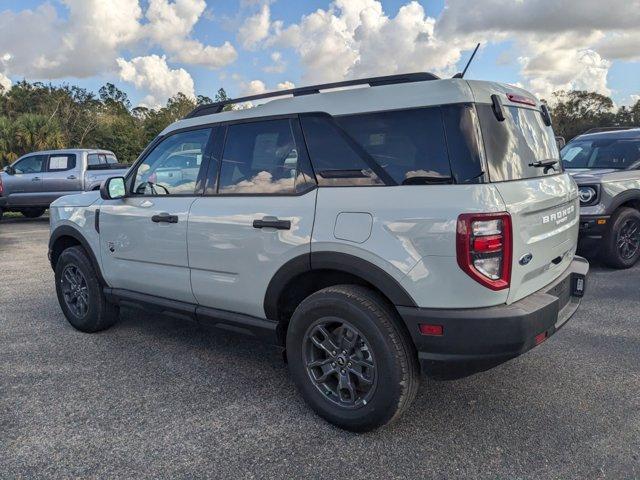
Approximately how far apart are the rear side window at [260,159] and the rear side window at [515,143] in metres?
1.14

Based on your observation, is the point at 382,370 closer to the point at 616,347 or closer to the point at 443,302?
the point at 443,302

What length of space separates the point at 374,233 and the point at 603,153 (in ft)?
20.0

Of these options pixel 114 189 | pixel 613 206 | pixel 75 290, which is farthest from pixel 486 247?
pixel 613 206

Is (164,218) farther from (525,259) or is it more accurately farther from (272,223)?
(525,259)

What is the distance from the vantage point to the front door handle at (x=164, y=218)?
12.4 feet

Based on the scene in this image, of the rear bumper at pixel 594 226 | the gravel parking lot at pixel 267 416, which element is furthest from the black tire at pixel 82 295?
the rear bumper at pixel 594 226

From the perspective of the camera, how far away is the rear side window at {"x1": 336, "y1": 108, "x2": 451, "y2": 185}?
2.70 meters

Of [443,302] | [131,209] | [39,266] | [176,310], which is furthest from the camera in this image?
[39,266]

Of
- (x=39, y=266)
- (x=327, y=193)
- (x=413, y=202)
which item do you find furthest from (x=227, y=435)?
(x=39, y=266)

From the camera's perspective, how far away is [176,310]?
3.92 meters

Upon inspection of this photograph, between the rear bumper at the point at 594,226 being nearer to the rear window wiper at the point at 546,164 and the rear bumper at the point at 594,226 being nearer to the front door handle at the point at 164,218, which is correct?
the rear window wiper at the point at 546,164

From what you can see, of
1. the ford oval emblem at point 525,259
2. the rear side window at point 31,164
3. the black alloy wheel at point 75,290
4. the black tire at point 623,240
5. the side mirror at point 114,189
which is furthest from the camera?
the rear side window at point 31,164

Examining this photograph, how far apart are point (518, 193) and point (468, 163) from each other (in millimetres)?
334

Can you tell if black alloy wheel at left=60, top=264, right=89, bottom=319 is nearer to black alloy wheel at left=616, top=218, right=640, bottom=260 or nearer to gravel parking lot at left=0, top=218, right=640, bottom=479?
gravel parking lot at left=0, top=218, right=640, bottom=479
